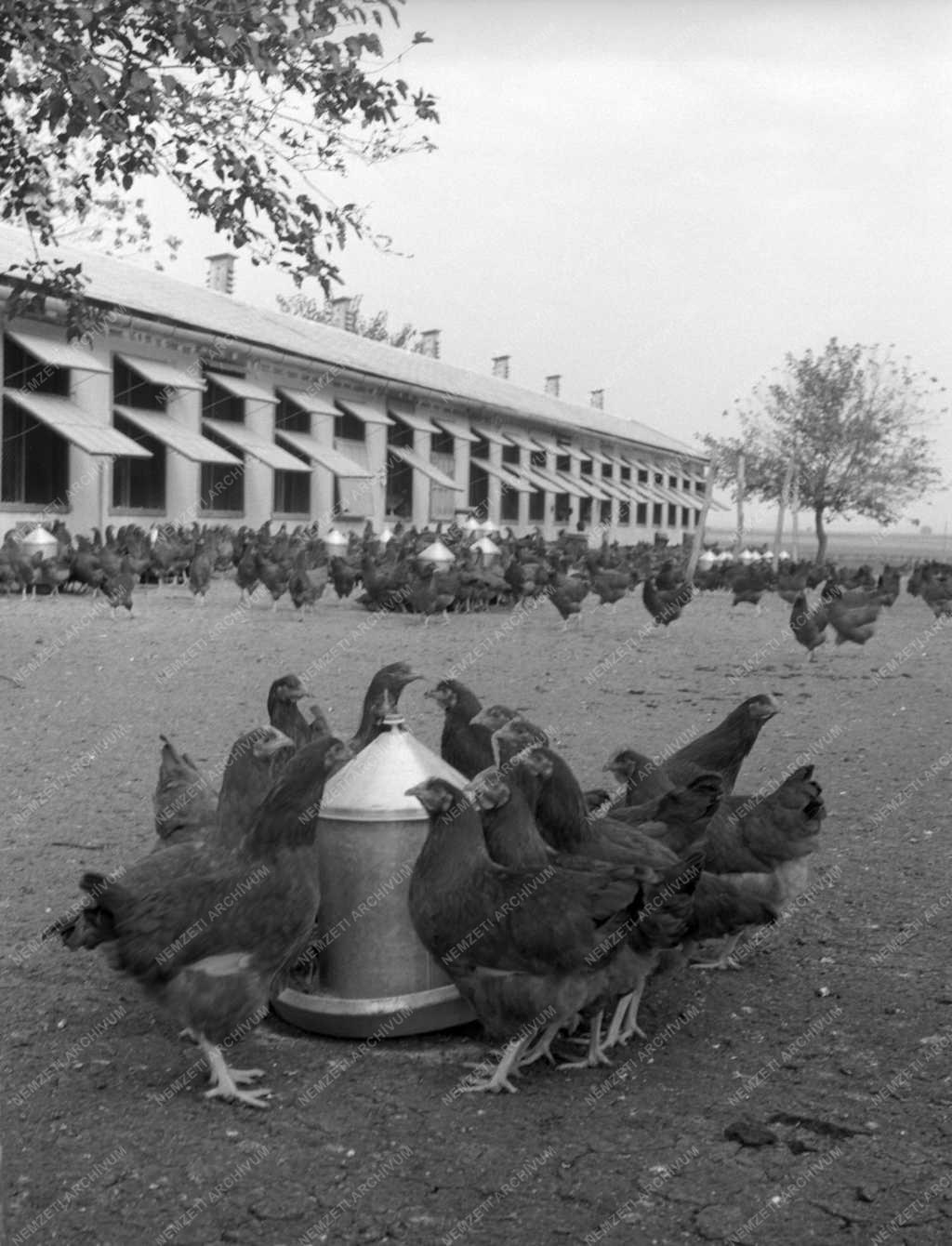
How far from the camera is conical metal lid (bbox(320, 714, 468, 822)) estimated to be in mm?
3910

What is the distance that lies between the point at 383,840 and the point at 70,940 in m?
1.00

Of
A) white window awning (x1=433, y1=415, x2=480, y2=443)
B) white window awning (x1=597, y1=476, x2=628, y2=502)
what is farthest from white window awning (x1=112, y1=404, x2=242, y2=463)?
white window awning (x1=597, y1=476, x2=628, y2=502)

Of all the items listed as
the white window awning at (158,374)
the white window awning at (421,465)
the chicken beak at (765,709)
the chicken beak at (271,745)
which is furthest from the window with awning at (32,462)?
the chicken beak at (271,745)

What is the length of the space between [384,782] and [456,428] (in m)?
32.9

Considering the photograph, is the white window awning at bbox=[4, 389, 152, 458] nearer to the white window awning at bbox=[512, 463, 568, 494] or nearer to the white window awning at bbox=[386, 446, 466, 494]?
the white window awning at bbox=[386, 446, 466, 494]

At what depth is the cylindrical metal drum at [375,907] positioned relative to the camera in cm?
390

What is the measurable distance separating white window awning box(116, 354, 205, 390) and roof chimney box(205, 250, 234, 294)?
12.2 meters

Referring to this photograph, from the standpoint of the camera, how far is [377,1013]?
3797 mm

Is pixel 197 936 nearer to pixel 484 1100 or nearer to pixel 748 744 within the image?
pixel 484 1100

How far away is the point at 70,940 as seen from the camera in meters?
3.43

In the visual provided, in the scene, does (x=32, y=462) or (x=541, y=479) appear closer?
(x=32, y=462)

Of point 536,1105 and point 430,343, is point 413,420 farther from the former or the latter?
point 536,1105

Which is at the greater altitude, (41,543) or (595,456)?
(595,456)

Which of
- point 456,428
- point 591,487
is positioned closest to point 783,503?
point 591,487
